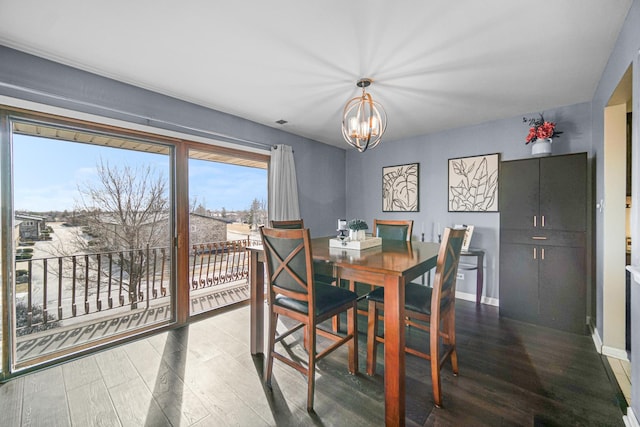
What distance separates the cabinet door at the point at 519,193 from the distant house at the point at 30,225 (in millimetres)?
4596

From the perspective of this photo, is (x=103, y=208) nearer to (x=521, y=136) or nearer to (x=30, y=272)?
(x=30, y=272)

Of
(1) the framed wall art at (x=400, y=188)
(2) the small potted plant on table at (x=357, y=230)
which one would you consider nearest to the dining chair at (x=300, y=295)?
(2) the small potted plant on table at (x=357, y=230)

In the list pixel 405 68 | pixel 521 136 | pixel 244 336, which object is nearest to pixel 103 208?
pixel 244 336

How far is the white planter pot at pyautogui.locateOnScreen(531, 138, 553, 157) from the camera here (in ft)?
10.0

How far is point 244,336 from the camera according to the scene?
8.95 ft

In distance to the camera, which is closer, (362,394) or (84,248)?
(362,394)

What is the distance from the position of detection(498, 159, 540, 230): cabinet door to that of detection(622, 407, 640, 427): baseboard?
1894 mm

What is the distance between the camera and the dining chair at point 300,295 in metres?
1.71

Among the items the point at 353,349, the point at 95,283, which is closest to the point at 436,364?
the point at 353,349

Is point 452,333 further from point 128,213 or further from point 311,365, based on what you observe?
point 128,213

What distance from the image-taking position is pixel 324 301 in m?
1.92

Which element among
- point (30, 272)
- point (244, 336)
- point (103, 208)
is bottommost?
point (244, 336)

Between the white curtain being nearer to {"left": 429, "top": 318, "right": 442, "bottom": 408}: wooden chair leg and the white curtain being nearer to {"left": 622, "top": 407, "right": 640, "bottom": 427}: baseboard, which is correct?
{"left": 429, "top": 318, "right": 442, "bottom": 408}: wooden chair leg

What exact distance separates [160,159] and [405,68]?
2613 mm
